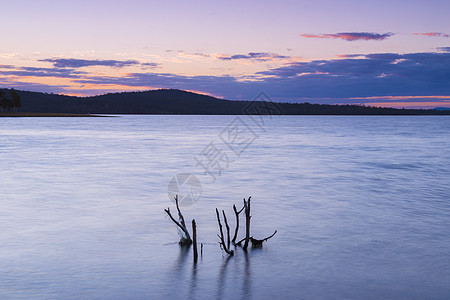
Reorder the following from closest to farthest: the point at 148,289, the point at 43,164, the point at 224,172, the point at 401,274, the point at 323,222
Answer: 1. the point at 148,289
2. the point at 401,274
3. the point at 323,222
4. the point at 224,172
5. the point at 43,164

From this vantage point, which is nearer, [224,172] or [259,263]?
[259,263]

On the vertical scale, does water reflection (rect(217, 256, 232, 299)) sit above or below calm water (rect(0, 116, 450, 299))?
above

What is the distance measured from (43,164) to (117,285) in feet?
85.3

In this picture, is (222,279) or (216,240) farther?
(216,240)

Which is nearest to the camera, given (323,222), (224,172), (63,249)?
(63,249)

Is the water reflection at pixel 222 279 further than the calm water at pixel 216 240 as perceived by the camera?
No

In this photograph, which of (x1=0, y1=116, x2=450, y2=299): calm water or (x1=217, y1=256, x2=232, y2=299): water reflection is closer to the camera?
(x1=217, y1=256, x2=232, y2=299): water reflection

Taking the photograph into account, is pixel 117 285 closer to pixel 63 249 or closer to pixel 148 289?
pixel 148 289

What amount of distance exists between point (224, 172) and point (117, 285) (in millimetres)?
20246

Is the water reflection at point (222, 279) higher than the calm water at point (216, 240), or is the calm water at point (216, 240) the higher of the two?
the water reflection at point (222, 279)

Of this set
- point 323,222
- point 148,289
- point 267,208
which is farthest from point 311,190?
point 148,289

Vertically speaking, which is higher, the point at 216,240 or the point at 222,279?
the point at 222,279

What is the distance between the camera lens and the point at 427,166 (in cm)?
3425

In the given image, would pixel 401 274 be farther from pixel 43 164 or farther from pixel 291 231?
pixel 43 164
